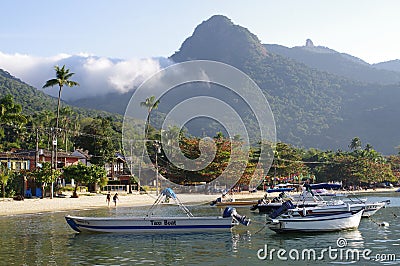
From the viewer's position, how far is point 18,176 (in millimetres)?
60375

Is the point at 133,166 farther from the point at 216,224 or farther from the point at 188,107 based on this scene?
the point at 216,224

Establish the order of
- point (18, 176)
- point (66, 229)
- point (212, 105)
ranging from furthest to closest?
point (212, 105) < point (18, 176) < point (66, 229)

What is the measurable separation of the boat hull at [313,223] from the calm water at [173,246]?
44 centimetres

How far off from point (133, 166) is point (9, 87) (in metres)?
81.0

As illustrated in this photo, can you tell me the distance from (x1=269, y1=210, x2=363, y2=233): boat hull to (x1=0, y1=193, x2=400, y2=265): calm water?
44 centimetres

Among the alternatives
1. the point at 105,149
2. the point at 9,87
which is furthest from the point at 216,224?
the point at 9,87

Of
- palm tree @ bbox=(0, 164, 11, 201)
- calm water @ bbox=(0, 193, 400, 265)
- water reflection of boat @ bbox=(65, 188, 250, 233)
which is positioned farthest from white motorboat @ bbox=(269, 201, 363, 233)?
palm tree @ bbox=(0, 164, 11, 201)

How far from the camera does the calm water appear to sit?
22.2m

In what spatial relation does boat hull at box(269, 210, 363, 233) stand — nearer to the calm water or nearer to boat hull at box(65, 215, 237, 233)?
the calm water

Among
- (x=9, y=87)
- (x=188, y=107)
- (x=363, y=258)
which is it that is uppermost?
(x=9, y=87)

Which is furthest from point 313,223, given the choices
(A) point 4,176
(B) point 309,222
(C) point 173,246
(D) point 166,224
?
(A) point 4,176

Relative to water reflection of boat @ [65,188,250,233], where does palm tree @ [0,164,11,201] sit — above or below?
above

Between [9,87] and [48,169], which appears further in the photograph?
[9,87]

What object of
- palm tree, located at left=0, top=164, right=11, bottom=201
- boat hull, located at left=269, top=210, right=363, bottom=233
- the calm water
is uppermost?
palm tree, located at left=0, top=164, right=11, bottom=201
